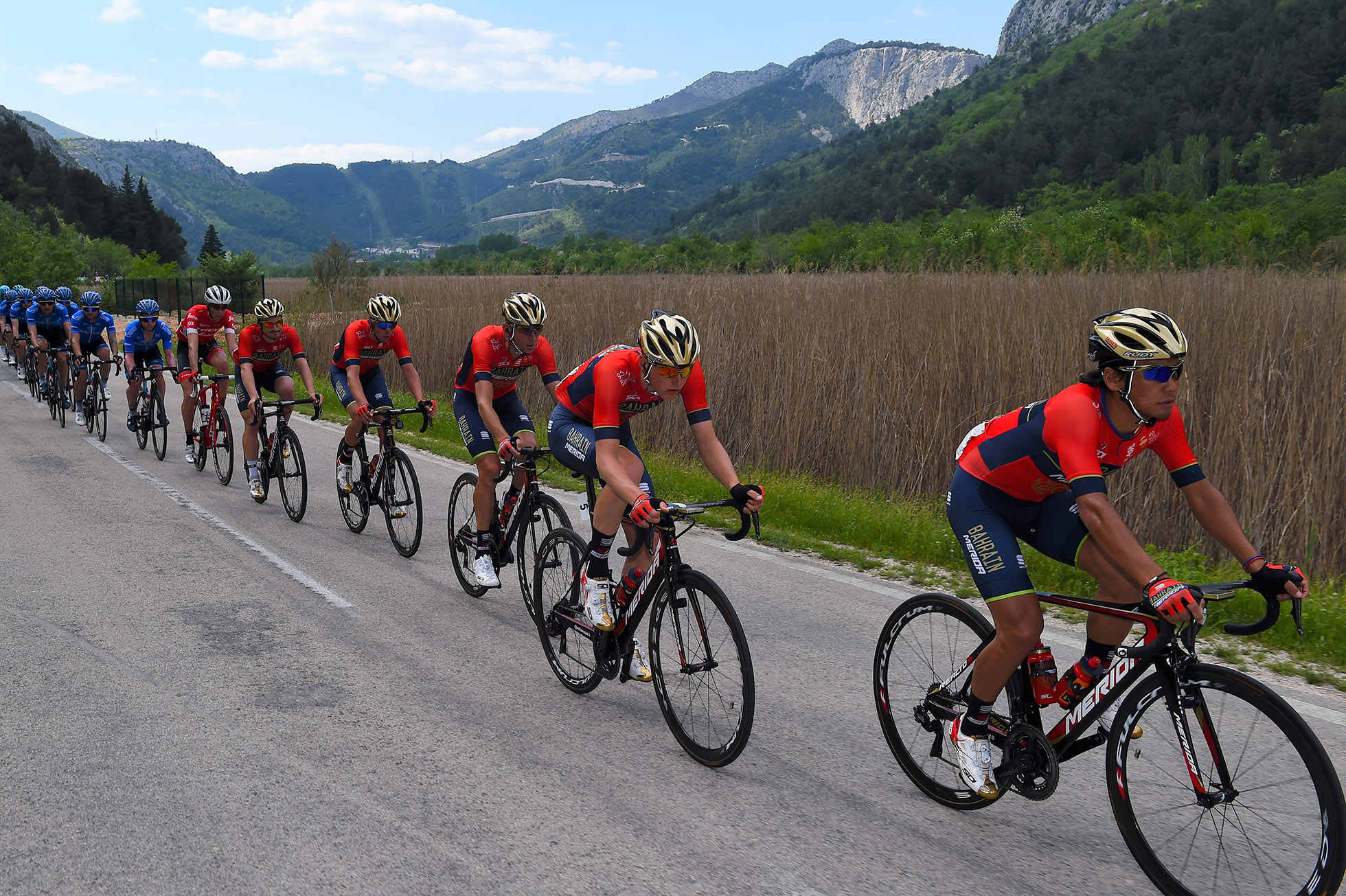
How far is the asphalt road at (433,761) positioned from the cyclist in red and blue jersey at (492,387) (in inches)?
24.6

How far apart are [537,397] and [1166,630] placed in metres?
13.8

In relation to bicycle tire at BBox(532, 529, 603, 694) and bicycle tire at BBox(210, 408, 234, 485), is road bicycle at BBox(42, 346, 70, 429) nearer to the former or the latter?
bicycle tire at BBox(210, 408, 234, 485)

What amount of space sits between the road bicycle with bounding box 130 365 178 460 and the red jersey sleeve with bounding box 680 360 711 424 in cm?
1082

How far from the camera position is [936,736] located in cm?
401

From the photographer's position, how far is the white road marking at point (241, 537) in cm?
704

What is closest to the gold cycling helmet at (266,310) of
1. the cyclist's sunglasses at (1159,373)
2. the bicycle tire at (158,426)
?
the bicycle tire at (158,426)

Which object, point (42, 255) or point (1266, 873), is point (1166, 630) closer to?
point (1266, 873)

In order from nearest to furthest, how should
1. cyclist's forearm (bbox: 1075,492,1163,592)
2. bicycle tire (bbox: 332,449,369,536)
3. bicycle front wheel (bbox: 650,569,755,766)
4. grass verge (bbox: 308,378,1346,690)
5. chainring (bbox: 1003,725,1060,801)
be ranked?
1. cyclist's forearm (bbox: 1075,492,1163,592)
2. chainring (bbox: 1003,725,1060,801)
3. bicycle front wheel (bbox: 650,569,755,766)
4. grass verge (bbox: 308,378,1346,690)
5. bicycle tire (bbox: 332,449,369,536)

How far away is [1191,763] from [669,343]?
2539mm

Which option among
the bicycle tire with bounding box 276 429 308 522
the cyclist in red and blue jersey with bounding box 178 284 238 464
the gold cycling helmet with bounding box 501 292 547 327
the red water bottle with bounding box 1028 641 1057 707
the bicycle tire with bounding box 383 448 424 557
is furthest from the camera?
the cyclist in red and blue jersey with bounding box 178 284 238 464

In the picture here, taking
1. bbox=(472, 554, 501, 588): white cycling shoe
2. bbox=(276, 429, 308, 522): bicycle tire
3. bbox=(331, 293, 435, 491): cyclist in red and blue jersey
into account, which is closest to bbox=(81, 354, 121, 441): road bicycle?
bbox=(276, 429, 308, 522): bicycle tire

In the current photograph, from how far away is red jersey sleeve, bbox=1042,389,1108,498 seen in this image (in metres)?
3.20

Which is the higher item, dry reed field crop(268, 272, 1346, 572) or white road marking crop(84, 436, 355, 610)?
dry reed field crop(268, 272, 1346, 572)

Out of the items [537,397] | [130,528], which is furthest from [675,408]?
[130,528]
